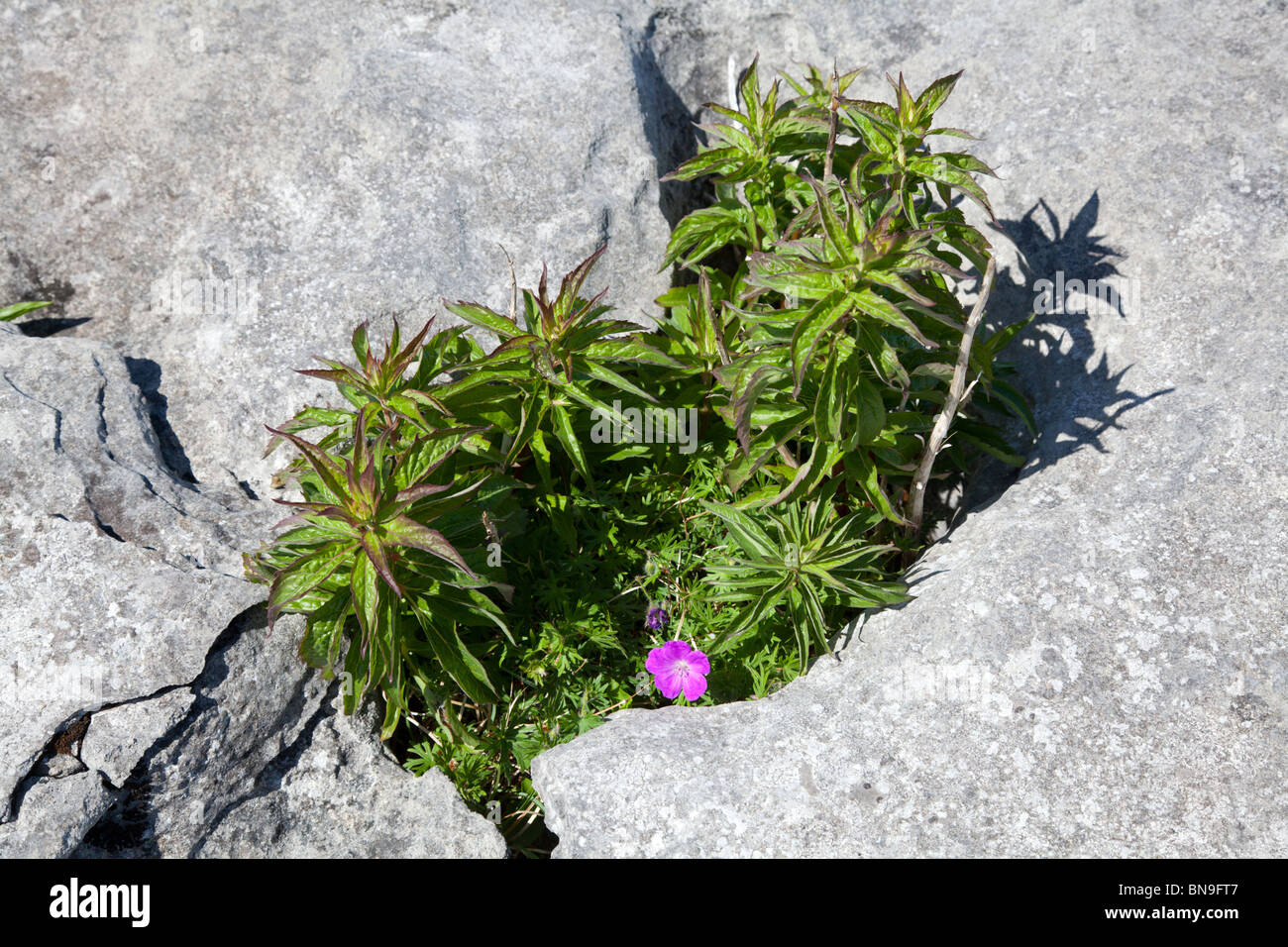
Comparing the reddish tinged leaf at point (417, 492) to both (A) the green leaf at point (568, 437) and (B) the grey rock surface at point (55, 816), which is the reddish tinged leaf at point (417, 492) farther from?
(B) the grey rock surface at point (55, 816)

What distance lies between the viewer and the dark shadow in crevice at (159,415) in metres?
3.92

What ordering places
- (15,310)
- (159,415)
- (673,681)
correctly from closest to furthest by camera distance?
(673,681) → (159,415) → (15,310)

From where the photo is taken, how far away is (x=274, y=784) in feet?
10.9

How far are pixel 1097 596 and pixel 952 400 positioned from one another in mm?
755

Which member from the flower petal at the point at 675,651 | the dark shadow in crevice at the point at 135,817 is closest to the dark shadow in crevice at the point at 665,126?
the flower petal at the point at 675,651

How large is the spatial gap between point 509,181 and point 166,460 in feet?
5.87

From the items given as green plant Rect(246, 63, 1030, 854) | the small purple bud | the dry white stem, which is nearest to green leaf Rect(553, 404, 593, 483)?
green plant Rect(246, 63, 1030, 854)

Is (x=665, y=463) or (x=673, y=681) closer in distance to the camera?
(x=673, y=681)

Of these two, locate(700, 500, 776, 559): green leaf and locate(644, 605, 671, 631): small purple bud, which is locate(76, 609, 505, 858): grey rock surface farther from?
locate(700, 500, 776, 559): green leaf

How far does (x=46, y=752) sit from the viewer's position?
9.93 feet

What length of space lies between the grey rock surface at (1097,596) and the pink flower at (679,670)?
0.18 metres

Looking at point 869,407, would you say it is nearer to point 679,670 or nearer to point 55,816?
point 679,670

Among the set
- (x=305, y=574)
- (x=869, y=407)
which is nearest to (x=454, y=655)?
(x=305, y=574)

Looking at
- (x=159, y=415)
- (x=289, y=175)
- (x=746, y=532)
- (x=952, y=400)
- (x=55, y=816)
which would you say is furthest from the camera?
(x=289, y=175)
